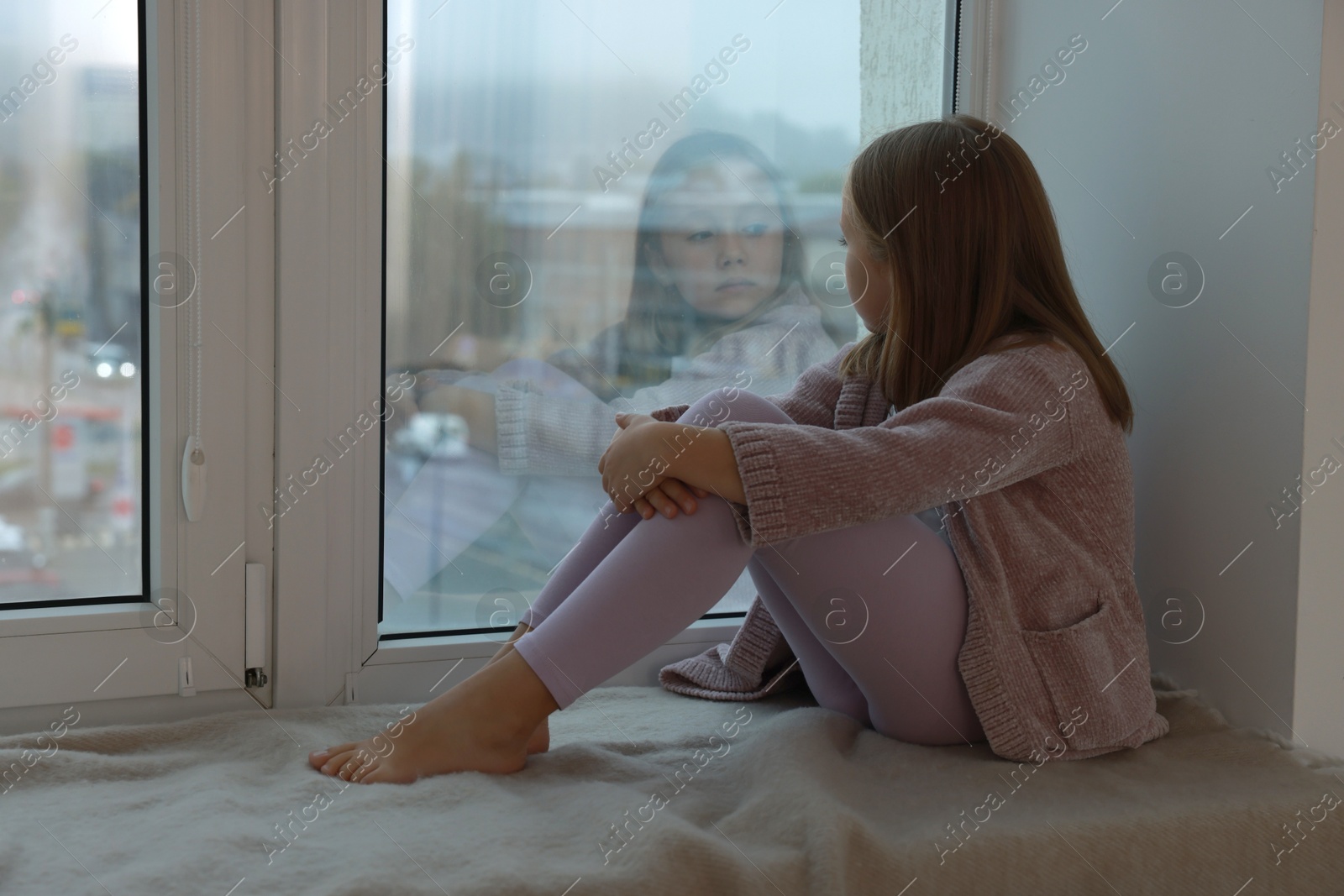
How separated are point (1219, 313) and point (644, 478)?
0.62m

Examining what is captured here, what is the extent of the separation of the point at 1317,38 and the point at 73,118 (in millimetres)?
1178

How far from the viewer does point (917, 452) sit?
3.02 feet

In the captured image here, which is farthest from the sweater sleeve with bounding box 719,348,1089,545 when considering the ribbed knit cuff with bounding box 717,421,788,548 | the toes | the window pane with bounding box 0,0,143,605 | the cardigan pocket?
the window pane with bounding box 0,0,143,605

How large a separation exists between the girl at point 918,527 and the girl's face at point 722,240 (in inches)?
7.3

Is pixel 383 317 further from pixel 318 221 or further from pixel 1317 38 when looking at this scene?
pixel 1317 38

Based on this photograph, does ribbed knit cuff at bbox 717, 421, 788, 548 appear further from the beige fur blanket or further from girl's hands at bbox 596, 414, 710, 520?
the beige fur blanket

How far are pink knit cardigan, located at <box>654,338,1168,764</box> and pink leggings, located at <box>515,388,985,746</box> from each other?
30mm

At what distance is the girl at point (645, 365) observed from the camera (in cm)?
120

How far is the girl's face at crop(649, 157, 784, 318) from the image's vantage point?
126 cm

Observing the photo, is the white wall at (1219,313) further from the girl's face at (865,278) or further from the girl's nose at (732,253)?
the girl's nose at (732,253)

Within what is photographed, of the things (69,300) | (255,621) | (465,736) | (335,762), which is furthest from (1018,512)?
(69,300)

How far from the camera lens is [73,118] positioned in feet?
3.35

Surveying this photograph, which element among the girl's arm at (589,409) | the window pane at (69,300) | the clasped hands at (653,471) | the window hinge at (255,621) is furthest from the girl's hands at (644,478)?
the window pane at (69,300)

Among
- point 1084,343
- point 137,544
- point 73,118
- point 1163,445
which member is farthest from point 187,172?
point 1163,445
